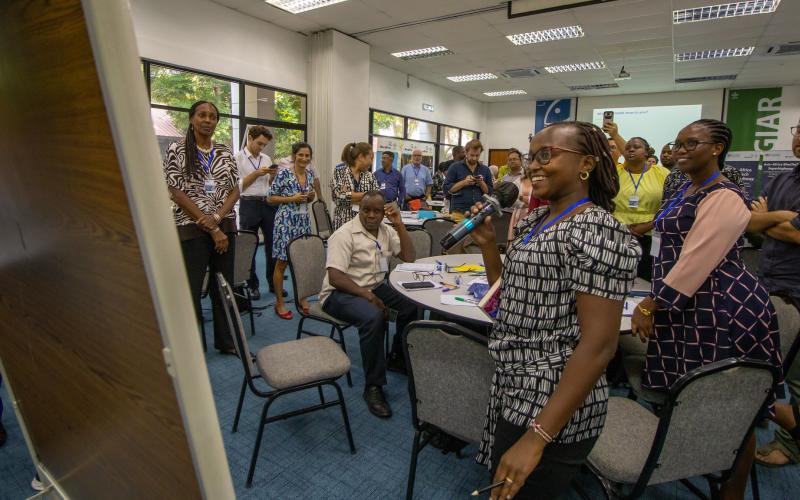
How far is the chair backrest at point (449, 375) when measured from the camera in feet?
4.77

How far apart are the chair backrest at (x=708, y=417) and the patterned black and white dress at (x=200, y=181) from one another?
261cm

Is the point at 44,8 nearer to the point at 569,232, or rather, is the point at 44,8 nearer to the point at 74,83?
the point at 74,83

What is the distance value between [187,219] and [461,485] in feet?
7.19

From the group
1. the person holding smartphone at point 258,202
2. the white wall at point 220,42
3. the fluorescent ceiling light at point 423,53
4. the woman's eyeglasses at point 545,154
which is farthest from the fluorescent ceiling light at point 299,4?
the woman's eyeglasses at point 545,154

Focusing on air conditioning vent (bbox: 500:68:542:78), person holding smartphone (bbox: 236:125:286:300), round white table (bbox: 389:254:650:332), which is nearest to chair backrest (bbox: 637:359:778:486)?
round white table (bbox: 389:254:650:332)

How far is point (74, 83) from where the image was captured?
406mm

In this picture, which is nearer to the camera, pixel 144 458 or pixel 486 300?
pixel 144 458

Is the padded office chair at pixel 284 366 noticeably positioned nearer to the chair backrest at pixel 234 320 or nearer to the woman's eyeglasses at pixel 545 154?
the chair backrest at pixel 234 320

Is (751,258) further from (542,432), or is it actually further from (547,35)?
(547,35)

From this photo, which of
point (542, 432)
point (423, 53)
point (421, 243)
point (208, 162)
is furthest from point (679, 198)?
point (423, 53)

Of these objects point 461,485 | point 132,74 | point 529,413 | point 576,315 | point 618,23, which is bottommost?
point 461,485

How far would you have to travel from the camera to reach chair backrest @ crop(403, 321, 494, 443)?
1455 millimetres

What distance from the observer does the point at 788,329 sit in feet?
6.36

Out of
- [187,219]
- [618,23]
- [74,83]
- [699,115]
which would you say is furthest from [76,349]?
[699,115]
